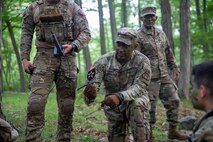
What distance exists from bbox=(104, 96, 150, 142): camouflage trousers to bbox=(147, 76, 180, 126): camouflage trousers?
1161 mm

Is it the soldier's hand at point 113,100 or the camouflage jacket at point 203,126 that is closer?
the camouflage jacket at point 203,126

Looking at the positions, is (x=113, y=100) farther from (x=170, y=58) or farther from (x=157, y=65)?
(x=170, y=58)

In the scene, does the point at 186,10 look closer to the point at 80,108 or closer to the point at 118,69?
the point at 80,108

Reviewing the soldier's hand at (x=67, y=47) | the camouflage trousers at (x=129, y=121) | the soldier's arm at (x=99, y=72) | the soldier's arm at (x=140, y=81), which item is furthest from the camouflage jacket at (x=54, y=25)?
the camouflage trousers at (x=129, y=121)

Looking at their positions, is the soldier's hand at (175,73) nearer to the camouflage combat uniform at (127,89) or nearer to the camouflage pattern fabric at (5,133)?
the camouflage combat uniform at (127,89)

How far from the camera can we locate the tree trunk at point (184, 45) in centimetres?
1520

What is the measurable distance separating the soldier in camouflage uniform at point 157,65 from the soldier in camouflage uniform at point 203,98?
3.59 metres

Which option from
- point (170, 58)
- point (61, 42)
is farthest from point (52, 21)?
point (170, 58)

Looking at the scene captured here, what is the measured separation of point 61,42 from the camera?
543 centimetres

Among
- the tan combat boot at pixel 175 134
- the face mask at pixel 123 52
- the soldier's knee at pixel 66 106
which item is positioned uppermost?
the face mask at pixel 123 52

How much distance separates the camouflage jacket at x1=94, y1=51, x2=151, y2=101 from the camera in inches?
208

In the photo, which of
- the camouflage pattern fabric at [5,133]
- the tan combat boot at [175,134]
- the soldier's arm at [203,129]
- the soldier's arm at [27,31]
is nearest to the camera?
the soldier's arm at [203,129]

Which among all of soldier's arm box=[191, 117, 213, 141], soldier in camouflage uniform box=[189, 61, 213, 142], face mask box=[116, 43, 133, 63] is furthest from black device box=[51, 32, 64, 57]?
soldier's arm box=[191, 117, 213, 141]

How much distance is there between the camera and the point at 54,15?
17.6 feet
